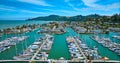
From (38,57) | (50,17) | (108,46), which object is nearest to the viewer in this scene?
(38,57)

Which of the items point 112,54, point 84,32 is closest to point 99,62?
point 112,54

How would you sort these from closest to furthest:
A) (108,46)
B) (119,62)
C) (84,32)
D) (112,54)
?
(119,62)
(112,54)
(108,46)
(84,32)

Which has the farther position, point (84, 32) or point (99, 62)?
point (84, 32)

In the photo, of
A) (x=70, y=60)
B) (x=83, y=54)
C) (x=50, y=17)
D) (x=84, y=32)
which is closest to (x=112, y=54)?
(x=83, y=54)

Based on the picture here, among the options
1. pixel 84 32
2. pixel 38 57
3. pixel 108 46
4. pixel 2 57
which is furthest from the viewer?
pixel 84 32

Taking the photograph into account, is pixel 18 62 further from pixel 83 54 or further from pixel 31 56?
pixel 83 54

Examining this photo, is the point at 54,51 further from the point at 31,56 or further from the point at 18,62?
the point at 18,62

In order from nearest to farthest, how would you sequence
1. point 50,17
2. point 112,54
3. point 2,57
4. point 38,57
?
point 38,57, point 2,57, point 112,54, point 50,17

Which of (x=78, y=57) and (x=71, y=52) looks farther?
(x=71, y=52)
